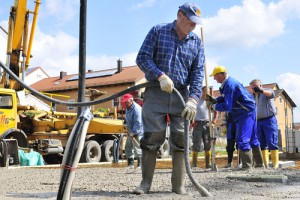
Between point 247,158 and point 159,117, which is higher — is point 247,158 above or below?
below

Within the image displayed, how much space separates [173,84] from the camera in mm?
4055

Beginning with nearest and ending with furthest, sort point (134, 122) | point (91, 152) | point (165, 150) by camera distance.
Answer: point (134, 122)
point (91, 152)
point (165, 150)

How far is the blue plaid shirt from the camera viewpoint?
4.17 m

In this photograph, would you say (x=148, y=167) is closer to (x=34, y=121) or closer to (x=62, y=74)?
(x=34, y=121)

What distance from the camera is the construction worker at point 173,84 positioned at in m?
4.13

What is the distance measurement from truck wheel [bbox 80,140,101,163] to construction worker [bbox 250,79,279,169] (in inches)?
268

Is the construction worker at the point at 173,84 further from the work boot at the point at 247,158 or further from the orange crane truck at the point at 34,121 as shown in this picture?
the orange crane truck at the point at 34,121

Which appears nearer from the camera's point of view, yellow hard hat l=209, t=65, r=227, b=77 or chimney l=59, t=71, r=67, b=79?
yellow hard hat l=209, t=65, r=227, b=77

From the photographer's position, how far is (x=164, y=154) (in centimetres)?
1694

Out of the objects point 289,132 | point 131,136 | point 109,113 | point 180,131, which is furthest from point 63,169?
point 109,113

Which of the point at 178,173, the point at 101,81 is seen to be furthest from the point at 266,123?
the point at 101,81

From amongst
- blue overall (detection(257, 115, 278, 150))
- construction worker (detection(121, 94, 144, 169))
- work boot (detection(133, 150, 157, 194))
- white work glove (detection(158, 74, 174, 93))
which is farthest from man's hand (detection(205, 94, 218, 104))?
white work glove (detection(158, 74, 174, 93))

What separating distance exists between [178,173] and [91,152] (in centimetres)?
1006

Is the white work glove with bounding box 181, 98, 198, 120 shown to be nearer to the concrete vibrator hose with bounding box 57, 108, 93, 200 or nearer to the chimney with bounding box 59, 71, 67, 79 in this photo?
the concrete vibrator hose with bounding box 57, 108, 93, 200
